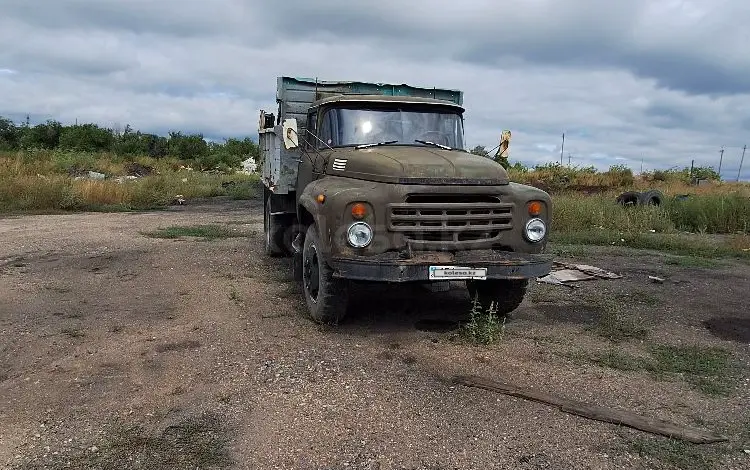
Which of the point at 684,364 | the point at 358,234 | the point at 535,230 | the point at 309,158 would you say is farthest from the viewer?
the point at 309,158

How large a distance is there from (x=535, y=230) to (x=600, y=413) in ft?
6.42

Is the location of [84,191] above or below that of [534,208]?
below

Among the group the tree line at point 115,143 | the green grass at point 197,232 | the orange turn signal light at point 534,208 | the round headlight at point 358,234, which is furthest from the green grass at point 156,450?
the tree line at point 115,143

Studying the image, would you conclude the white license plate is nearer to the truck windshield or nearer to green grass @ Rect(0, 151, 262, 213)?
the truck windshield

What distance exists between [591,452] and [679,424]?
0.77m

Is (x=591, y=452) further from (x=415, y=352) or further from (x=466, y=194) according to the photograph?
(x=466, y=194)

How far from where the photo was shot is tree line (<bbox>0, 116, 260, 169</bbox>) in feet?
131

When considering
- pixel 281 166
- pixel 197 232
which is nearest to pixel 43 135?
pixel 197 232

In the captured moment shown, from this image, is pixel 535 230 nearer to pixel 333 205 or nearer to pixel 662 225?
pixel 333 205

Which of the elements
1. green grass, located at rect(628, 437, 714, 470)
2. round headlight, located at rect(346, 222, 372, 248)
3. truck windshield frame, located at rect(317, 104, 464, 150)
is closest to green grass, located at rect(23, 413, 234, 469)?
round headlight, located at rect(346, 222, 372, 248)

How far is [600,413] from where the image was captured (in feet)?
13.1

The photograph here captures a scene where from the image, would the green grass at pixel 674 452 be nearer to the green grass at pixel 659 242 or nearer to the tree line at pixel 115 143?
the green grass at pixel 659 242

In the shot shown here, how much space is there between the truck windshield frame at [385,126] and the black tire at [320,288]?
1.10 metres

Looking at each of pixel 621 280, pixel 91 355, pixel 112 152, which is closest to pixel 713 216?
pixel 621 280
